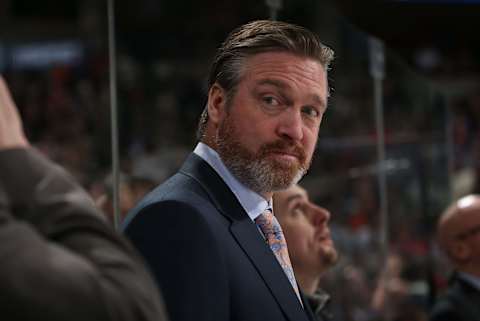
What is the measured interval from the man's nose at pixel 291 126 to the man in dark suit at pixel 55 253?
721mm

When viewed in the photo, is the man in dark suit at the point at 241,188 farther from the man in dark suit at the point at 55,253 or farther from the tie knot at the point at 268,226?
the man in dark suit at the point at 55,253

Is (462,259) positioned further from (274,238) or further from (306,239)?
(274,238)

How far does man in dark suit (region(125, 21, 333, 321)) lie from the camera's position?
1.31 metres

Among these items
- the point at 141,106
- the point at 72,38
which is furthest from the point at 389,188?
the point at 72,38

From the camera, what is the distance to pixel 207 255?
133 cm

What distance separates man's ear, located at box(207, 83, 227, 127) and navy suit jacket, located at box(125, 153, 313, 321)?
0.12 meters

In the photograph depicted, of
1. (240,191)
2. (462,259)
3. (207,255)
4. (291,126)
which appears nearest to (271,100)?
(291,126)

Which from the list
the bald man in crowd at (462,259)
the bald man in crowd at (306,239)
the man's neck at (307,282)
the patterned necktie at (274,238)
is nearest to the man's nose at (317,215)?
the bald man in crowd at (306,239)

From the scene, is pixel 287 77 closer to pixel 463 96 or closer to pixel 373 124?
pixel 373 124

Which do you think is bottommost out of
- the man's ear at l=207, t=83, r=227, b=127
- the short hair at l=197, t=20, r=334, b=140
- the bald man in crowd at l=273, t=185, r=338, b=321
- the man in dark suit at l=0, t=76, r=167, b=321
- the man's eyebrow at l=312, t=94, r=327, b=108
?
the bald man in crowd at l=273, t=185, r=338, b=321

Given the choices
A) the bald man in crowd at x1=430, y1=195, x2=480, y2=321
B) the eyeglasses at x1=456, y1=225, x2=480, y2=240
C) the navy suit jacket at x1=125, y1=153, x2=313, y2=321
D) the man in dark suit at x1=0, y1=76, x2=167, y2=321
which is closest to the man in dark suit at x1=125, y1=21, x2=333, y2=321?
the navy suit jacket at x1=125, y1=153, x2=313, y2=321

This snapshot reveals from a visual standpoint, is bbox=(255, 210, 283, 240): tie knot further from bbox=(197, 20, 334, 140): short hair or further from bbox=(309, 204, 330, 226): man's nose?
bbox=(309, 204, 330, 226): man's nose

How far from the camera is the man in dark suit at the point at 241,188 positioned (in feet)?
4.31

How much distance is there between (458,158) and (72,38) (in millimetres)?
2340
